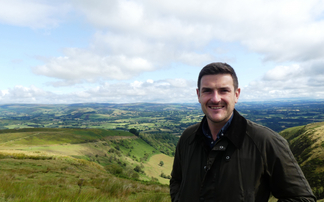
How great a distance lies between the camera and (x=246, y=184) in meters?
2.23

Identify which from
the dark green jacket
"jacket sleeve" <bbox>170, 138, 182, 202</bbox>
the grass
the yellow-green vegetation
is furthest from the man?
the yellow-green vegetation

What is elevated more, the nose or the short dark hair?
the short dark hair

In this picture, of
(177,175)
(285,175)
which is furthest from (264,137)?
(177,175)

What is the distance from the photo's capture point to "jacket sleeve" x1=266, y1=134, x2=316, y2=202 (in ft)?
6.84

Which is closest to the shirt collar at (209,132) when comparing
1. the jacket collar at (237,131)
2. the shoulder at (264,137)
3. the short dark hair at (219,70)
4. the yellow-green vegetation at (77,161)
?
the jacket collar at (237,131)

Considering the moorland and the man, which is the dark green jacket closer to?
the man

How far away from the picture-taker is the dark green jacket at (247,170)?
2119 millimetres

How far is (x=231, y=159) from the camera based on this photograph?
237 centimetres

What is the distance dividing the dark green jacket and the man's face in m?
0.24

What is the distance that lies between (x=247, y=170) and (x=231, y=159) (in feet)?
0.77

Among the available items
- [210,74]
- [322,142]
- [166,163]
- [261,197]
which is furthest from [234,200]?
[166,163]

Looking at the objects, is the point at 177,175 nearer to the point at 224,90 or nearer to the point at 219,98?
the point at 219,98

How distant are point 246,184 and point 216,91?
1.36 meters

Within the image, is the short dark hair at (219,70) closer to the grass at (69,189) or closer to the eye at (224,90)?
the eye at (224,90)
